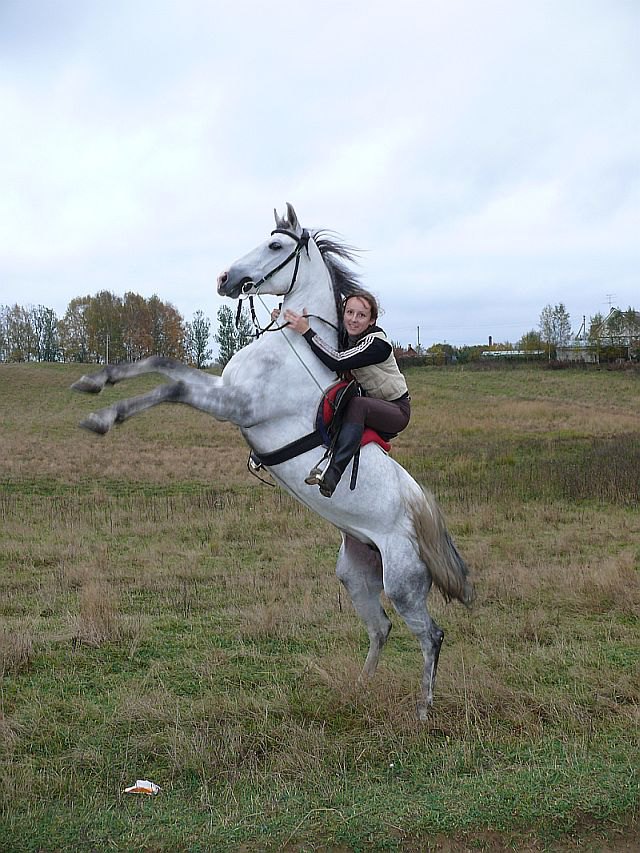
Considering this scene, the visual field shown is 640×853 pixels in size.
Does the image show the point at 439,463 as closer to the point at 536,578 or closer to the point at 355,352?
the point at 536,578

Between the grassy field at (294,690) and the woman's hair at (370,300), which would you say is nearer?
the grassy field at (294,690)

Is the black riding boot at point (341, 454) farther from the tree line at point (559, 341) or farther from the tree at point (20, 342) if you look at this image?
the tree at point (20, 342)

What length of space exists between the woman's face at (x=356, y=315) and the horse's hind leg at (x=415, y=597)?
60.8 inches

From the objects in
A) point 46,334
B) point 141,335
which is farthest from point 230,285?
point 46,334

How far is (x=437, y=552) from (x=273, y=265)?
7.70 feet

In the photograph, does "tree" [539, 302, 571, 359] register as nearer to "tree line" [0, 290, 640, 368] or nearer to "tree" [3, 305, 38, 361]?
"tree line" [0, 290, 640, 368]

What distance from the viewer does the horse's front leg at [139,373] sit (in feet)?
15.0

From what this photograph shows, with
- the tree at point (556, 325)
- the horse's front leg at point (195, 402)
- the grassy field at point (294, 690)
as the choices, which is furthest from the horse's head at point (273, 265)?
the tree at point (556, 325)

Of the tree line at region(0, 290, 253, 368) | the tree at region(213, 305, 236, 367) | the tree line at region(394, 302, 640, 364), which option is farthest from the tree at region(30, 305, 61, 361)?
the tree at region(213, 305, 236, 367)

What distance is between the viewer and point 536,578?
8.97m

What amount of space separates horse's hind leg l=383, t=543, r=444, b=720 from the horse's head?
2019 mm

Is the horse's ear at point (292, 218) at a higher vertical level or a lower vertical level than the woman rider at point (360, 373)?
higher

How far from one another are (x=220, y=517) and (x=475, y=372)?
4617 cm

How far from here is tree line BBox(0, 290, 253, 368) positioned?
4331cm
